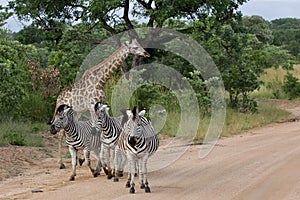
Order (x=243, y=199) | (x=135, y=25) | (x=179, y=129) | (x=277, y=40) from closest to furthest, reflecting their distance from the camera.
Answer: (x=243, y=199)
(x=179, y=129)
(x=135, y=25)
(x=277, y=40)

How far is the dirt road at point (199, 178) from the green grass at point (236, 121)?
231 cm

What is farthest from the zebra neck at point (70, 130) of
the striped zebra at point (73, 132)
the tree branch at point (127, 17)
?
the tree branch at point (127, 17)

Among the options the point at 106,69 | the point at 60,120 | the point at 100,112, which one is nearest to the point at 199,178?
the point at 100,112

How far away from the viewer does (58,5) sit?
1920cm

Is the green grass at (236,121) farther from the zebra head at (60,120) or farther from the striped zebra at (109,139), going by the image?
the zebra head at (60,120)

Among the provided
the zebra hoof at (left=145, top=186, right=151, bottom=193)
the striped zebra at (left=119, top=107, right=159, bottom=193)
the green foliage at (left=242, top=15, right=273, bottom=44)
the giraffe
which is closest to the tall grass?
the giraffe

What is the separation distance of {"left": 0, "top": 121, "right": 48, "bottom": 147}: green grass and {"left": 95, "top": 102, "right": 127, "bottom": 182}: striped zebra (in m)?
4.22

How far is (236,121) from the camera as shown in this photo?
17875 mm

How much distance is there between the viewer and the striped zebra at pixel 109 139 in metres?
10.0

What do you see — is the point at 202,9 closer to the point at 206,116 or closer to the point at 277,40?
the point at 206,116

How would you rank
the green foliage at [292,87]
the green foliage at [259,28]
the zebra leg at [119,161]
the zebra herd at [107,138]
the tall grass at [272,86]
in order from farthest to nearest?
1. the green foliage at [259,28]
2. the tall grass at [272,86]
3. the green foliage at [292,87]
4. the zebra leg at [119,161]
5. the zebra herd at [107,138]

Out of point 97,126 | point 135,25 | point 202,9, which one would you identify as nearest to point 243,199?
point 97,126

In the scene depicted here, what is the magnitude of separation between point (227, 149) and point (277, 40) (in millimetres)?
44633

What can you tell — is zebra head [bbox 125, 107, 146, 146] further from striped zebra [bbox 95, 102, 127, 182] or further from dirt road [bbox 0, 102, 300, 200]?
striped zebra [bbox 95, 102, 127, 182]
